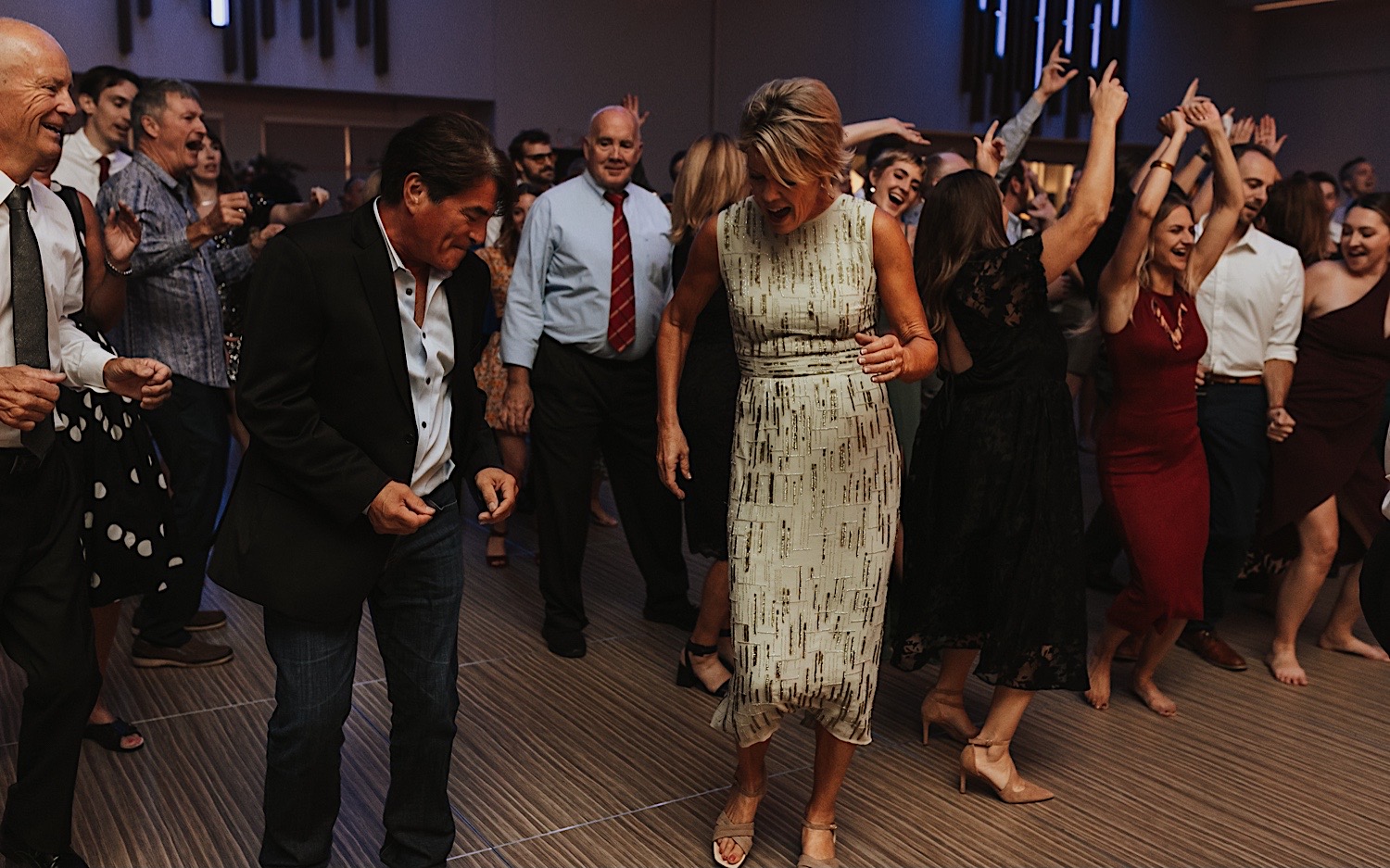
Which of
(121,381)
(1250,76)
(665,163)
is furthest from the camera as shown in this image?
(1250,76)

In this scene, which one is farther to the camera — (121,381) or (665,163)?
(665,163)

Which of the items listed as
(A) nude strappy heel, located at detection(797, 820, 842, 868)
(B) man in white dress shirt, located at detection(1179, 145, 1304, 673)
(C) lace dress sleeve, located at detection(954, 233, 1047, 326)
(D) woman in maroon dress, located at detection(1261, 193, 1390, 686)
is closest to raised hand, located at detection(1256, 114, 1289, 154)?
(D) woman in maroon dress, located at detection(1261, 193, 1390, 686)

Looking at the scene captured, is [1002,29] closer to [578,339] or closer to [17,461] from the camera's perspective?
[578,339]

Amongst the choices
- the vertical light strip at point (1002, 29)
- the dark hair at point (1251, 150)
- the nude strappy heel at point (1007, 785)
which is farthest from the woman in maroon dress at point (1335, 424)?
the vertical light strip at point (1002, 29)

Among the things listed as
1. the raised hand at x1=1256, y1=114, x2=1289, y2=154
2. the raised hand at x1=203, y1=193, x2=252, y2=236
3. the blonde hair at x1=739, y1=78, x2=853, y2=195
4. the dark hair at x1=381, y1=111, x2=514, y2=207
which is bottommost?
the raised hand at x1=203, y1=193, x2=252, y2=236

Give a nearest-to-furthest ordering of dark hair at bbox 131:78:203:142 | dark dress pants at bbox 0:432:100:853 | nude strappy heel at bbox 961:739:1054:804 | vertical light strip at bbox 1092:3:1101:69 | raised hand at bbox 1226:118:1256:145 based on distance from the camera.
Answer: dark dress pants at bbox 0:432:100:853, nude strappy heel at bbox 961:739:1054:804, dark hair at bbox 131:78:203:142, raised hand at bbox 1226:118:1256:145, vertical light strip at bbox 1092:3:1101:69

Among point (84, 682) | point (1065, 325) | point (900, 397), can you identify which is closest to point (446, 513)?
point (84, 682)

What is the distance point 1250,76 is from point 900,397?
13768 mm

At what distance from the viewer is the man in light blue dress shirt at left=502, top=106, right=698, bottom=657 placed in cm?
414

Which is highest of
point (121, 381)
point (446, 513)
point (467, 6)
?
point (467, 6)

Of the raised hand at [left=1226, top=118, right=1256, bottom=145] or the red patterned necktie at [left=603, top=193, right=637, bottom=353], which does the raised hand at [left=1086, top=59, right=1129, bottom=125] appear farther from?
the raised hand at [left=1226, top=118, right=1256, bottom=145]

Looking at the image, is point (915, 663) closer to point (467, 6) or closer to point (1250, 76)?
point (467, 6)

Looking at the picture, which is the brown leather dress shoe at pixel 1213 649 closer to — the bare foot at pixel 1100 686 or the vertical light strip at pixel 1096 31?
the bare foot at pixel 1100 686

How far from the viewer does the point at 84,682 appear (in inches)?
97.6
